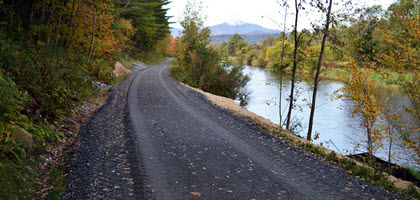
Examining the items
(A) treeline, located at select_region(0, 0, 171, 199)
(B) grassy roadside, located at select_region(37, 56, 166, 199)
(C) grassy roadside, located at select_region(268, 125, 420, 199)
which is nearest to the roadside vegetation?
(C) grassy roadside, located at select_region(268, 125, 420, 199)

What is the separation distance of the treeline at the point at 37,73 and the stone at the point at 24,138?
0.04 m

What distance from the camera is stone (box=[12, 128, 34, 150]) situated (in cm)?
551

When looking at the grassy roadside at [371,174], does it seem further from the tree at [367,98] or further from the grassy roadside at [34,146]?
the grassy roadside at [34,146]

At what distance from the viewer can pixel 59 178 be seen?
5309mm

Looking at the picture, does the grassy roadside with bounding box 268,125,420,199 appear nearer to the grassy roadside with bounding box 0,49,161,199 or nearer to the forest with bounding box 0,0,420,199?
the forest with bounding box 0,0,420,199

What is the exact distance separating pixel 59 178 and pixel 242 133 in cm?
559

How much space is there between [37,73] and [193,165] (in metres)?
6.46

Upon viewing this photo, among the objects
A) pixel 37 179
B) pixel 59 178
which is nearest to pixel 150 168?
pixel 59 178

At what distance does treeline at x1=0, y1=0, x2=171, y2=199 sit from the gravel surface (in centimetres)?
95

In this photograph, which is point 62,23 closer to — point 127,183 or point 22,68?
point 22,68

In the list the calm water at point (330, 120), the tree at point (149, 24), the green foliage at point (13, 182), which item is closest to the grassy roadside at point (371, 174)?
the calm water at point (330, 120)

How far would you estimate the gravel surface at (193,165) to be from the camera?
493 cm

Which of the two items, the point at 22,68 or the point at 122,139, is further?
the point at 22,68

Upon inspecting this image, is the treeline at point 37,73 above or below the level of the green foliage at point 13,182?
above
